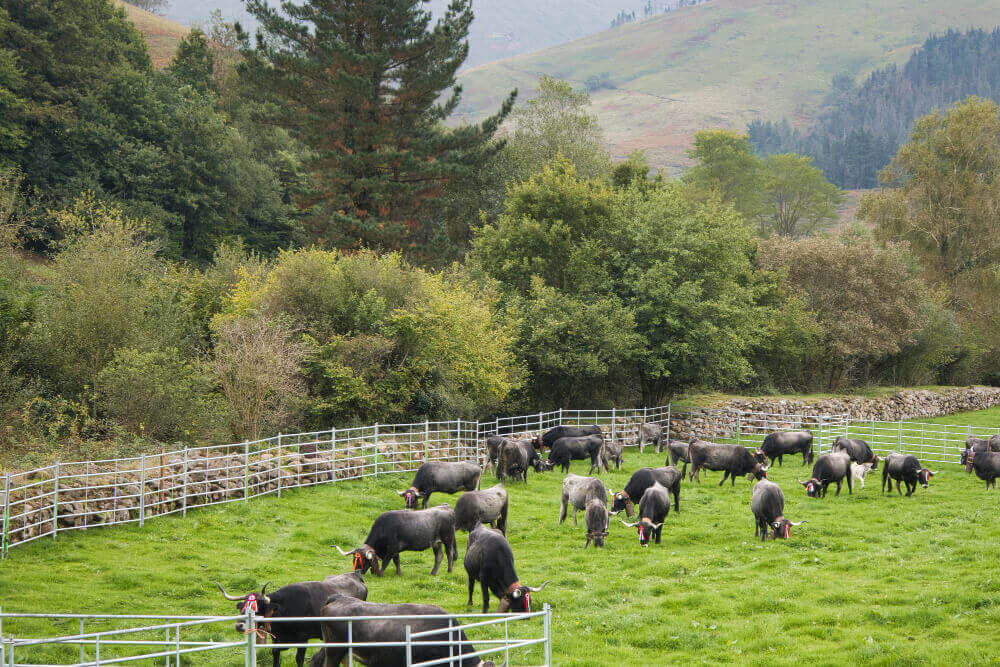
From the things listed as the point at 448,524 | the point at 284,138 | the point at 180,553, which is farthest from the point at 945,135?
the point at 180,553

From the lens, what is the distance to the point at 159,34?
98.8 m

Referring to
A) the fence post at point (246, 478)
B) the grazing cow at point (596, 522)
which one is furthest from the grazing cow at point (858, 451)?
the fence post at point (246, 478)

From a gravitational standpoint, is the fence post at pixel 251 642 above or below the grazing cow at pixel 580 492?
above

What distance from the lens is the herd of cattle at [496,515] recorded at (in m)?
10.1

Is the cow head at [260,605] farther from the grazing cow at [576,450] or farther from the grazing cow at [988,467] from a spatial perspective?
the grazing cow at [988,467]

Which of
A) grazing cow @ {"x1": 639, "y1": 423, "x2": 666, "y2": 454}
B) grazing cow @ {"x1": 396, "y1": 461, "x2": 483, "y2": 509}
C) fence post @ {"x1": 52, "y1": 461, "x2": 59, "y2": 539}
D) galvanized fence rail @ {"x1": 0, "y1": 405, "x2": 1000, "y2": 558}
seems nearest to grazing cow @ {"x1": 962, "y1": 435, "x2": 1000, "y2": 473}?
galvanized fence rail @ {"x1": 0, "y1": 405, "x2": 1000, "y2": 558}

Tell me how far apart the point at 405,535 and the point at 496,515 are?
332 cm

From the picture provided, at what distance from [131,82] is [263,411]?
114 ft

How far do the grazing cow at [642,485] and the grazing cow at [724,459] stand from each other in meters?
5.07

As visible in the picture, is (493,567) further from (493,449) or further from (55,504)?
(493,449)

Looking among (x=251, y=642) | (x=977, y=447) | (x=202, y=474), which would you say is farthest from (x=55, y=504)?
(x=977, y=447)

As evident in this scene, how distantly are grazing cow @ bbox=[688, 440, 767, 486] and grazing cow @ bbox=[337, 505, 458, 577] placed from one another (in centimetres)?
1311

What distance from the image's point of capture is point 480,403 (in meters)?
33.1

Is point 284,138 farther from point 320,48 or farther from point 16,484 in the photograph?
point 16,484
